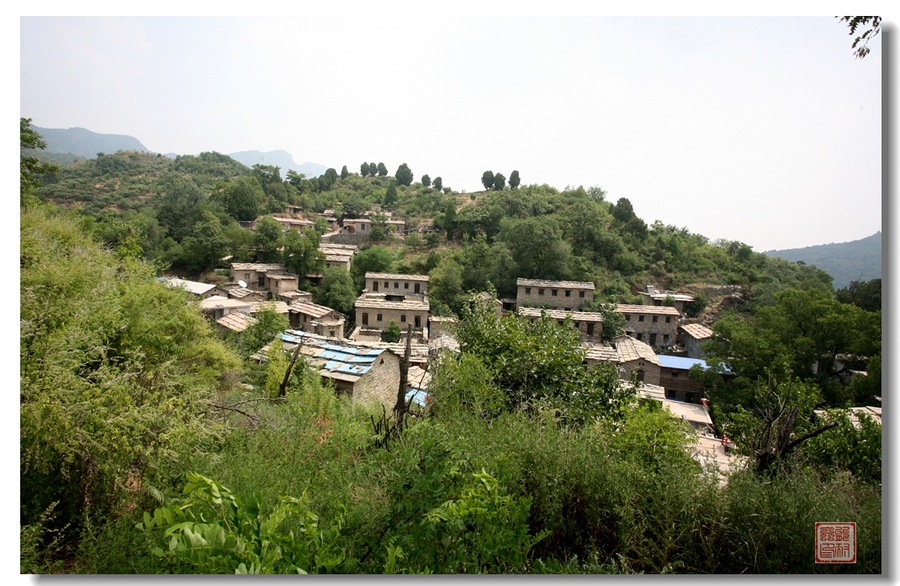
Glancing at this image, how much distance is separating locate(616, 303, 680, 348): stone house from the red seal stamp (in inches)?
527

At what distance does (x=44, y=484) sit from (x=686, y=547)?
11.1ft

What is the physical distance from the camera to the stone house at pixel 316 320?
46.9ft

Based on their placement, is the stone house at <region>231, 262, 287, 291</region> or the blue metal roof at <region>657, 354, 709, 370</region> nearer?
the blue metal roof at <region>657, 354, 709, 370</region>

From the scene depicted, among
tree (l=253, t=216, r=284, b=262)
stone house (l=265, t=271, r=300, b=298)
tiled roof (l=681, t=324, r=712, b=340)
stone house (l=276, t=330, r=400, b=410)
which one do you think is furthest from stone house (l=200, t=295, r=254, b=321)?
tiled roof (l=681, t=324, r=712, b=340)

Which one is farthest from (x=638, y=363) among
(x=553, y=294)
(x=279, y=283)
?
(x=279, y=283)

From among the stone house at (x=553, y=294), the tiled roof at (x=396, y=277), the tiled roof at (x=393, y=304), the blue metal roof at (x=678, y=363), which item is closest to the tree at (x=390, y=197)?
the tiled roof at (x=396, y=277)

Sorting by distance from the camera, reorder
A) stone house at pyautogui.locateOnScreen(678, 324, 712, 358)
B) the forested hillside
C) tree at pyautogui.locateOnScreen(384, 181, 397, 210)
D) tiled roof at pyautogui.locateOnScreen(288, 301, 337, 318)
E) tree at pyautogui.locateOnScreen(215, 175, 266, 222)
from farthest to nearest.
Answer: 1. tree at pyautogui.locateOnScreen(384, 181, 397, 210)
2. tree at pyautogui.locateOnScreen(215, 175, 266, 222)
3. tiled roof at pyautogui.locateOnScreen(288, 301, 337, 318)
4. stone house at pyautogui.locateOnScreen(678, 324, 712, 358)
5. the forested hillside

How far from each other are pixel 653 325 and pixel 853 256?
1078 centimetres

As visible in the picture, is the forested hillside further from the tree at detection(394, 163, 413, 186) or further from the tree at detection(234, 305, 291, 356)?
the tree at detection(394, 163, 413, 186)

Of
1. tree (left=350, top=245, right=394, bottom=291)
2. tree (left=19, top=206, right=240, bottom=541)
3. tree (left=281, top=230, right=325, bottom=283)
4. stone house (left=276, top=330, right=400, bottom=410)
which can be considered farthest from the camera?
tree (left=350, top=245, right=394, bottom=291)

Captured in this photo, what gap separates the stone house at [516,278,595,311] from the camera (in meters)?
16.2

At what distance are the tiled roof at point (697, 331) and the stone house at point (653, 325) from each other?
37 centimetres

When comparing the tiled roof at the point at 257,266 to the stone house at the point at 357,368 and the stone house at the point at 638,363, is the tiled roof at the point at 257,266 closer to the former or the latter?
the stone house at the point at 357,368

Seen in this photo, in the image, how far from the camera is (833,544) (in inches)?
91.7
